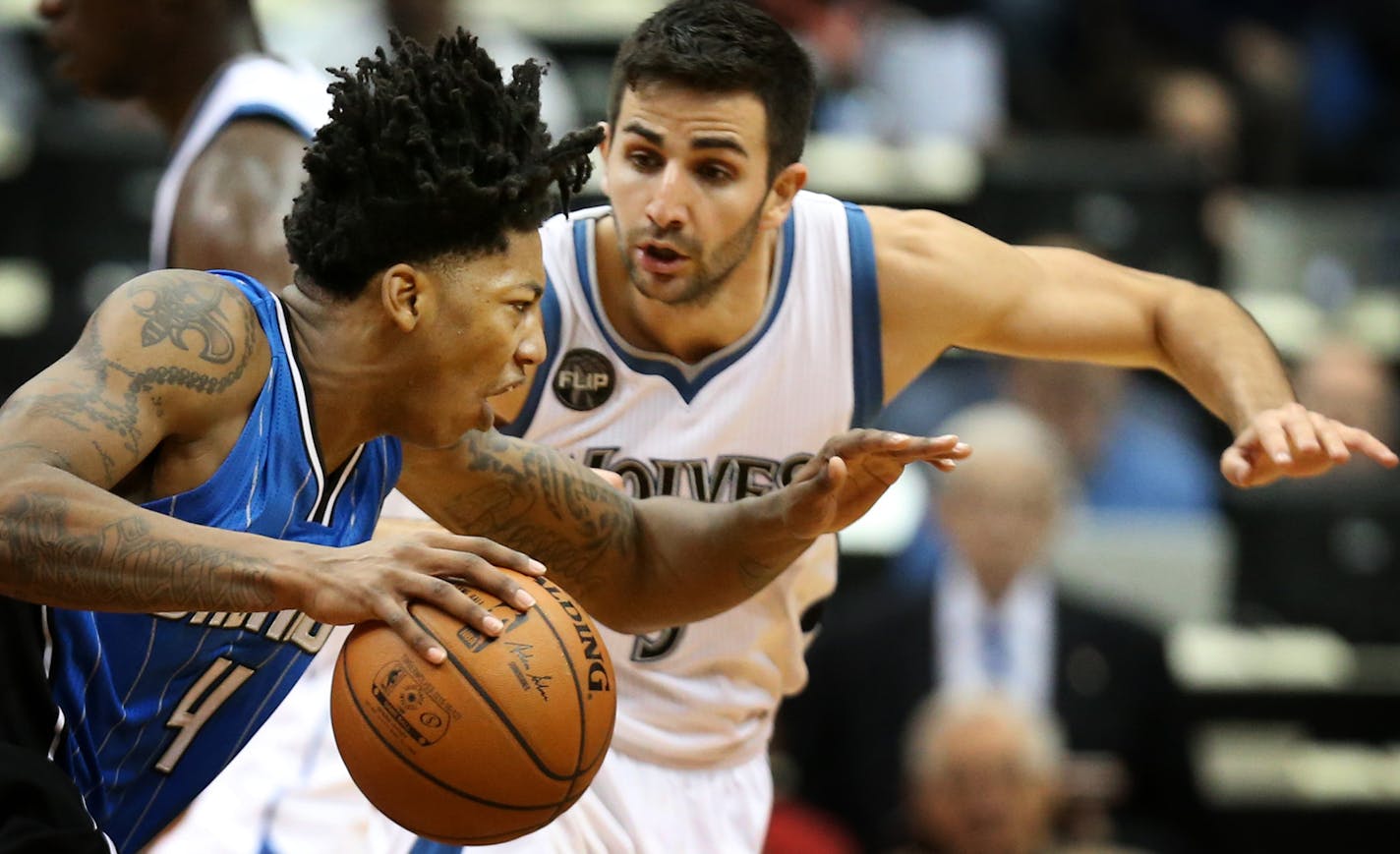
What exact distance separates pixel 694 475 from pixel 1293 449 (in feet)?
4.39

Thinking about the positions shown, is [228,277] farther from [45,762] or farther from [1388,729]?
[1388,729]

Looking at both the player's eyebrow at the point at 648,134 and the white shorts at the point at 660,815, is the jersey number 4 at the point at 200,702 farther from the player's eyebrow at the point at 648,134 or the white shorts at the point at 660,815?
the player's eyebrow at the point at 648,134

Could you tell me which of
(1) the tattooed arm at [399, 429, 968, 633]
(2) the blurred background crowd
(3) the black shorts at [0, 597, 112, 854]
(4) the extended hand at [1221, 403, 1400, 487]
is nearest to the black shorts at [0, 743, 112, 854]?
(3) the black shorts at [0, 597, 112, 854]

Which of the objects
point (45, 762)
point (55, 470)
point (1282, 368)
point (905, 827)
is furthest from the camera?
point (905, 827)

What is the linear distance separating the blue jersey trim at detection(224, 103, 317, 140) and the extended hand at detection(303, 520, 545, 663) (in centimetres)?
230

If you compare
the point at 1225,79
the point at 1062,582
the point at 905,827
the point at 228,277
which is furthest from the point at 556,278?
Result: the point at 1225,79

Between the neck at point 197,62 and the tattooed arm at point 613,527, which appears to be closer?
the tattooed arm at point 613,527

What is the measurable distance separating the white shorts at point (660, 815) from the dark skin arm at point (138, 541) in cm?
148

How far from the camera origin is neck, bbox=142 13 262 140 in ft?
18.5

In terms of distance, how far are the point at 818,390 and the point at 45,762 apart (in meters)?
1.96

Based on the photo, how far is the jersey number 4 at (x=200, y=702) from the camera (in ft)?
12.1

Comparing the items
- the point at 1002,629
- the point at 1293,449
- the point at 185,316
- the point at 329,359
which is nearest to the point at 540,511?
the point at 329,359

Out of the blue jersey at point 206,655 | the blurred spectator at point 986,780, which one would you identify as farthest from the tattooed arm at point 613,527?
the blurred spectator at point 986,780

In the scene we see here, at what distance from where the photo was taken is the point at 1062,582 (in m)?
7.36
